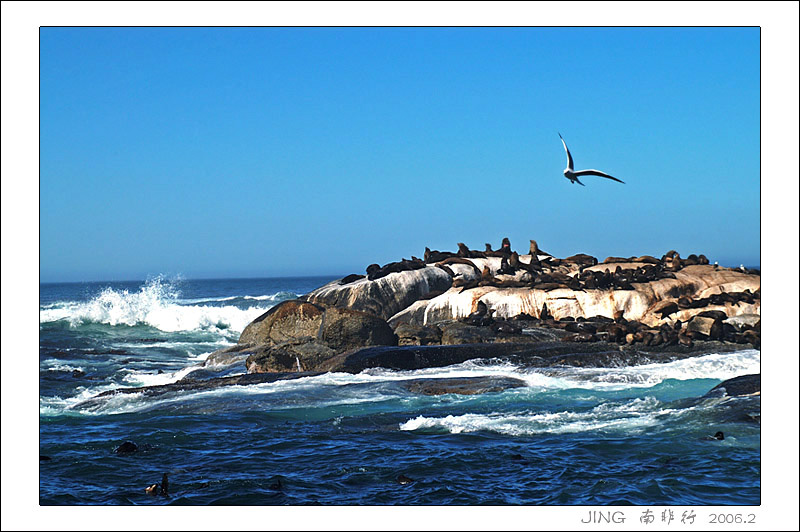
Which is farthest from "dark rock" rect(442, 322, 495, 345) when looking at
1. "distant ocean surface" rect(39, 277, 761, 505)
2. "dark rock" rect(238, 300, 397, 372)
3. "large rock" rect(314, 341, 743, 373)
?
"distant ocean surface" rect(39, 277, 761, 505)

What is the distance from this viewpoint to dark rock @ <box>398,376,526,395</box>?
595 inches

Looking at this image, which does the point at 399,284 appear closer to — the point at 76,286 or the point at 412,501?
the point at 412,501

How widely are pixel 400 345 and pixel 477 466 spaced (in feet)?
31.5

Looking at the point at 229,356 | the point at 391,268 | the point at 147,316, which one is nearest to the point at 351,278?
the point at 391,268

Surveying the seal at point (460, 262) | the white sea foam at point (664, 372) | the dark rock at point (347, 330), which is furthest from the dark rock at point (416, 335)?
the seal at point (460, 262)

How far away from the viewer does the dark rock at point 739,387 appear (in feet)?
43.6

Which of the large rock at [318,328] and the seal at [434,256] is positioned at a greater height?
the seal at [434,256]

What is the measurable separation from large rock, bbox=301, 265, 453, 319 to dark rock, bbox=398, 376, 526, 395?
779cm

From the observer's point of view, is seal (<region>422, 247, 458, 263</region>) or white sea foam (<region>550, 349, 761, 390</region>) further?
seal (<region>422, 247, 458, 263</region>)

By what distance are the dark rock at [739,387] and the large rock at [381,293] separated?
443 inches

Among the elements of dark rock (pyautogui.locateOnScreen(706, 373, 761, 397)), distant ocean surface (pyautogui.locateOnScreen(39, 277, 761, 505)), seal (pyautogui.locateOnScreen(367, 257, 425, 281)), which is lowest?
distant ocean surface (pyautogui.locateOnScreen(39, 277, 761, 505))

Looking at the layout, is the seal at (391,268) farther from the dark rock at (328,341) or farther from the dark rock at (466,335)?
the dark rock at (466,335)

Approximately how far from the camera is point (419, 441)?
463 inches

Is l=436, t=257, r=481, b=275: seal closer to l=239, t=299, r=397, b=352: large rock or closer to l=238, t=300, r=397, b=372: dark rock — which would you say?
l=239, t=299, r=397, b=352: large rock
